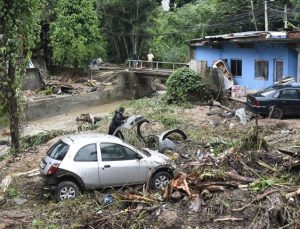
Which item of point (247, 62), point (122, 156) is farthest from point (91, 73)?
point (122, 156)

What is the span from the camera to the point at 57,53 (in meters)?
41.4

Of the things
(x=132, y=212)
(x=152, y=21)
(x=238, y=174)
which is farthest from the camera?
(x=152, y=21)

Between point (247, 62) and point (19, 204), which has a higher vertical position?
point (247, 62)

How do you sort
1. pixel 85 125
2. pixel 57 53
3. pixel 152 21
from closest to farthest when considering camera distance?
pixel 85 125 < pixel 57 53 < pixel 152 21

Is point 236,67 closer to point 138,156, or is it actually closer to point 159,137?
point 159,137

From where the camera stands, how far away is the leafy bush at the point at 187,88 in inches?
1033

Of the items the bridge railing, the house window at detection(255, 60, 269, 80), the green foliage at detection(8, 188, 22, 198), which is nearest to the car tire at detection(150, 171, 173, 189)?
the green foliage at detection(8, 188, 22, 198)

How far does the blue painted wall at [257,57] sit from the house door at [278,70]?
0.16 metres

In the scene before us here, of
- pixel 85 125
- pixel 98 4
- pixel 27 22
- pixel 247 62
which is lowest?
pixel 85 125

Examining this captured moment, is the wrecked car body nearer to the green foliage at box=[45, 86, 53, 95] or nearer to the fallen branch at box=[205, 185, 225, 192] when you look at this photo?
the fallen branch at box=[205, 185, 225, 192]

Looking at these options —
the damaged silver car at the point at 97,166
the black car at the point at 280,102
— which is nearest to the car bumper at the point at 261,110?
the black car at the point at 280,102

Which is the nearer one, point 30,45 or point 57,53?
point 30,45

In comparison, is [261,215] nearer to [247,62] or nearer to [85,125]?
[85,125]

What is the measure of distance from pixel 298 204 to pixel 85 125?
15939 mm
